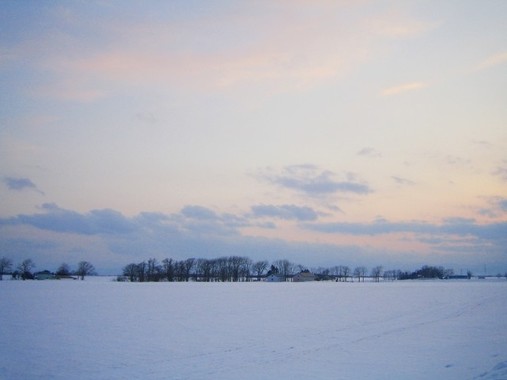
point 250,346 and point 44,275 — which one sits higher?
point 250,346

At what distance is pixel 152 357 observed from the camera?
14531 millimetres

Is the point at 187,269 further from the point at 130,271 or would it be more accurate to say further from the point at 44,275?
the point at 44,275

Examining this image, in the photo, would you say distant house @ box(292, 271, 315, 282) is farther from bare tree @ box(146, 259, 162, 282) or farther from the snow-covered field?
the snow-covered field

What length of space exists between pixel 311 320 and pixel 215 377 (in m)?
14.2

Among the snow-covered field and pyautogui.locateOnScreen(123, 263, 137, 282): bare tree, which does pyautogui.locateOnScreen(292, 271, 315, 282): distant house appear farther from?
the snow-covered field

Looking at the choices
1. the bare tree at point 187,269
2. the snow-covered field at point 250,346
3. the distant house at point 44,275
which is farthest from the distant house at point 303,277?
the snow-covered field at point 250,346

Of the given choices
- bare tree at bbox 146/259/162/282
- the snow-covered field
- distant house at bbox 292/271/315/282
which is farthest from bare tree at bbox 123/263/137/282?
the snow-covered field

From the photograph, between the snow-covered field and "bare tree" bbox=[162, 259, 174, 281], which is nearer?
the snow-covered field

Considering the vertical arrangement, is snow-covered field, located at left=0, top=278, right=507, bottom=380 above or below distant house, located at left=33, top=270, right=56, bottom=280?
above

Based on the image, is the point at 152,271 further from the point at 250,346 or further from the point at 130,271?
the point at 250,346

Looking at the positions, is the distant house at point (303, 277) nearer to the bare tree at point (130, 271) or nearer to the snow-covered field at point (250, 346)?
the bare tree at point (130, 271)

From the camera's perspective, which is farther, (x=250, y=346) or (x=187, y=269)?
(x=187, y=269)

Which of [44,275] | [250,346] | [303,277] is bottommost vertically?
[44,275]

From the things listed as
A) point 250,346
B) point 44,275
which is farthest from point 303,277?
point 250,346
